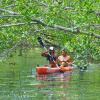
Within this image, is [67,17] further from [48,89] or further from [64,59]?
[64,59]

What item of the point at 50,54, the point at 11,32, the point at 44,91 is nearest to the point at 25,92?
the point at 44,91

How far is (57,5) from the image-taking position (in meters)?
17.2

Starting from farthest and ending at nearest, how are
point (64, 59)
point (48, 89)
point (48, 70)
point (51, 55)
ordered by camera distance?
point (64, 59) < point (51, 55) < point (48, 70) < point (48, 89)

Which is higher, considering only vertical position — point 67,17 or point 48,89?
point 67,17

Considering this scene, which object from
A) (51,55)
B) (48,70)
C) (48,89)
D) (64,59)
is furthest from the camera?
(64,59)

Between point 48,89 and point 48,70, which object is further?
point 48,70

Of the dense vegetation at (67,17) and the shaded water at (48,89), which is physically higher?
the dense vegetation at (67,17)

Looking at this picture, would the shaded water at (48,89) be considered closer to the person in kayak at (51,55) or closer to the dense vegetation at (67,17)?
the dense vegetation at (67,17)

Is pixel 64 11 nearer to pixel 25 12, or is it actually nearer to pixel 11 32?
pixel 25 12

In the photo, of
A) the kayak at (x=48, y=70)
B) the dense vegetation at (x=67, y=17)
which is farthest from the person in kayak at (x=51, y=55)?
the dense vegetation at (x=67, y=17)

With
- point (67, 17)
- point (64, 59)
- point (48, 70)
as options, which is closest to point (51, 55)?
point (64, 59)

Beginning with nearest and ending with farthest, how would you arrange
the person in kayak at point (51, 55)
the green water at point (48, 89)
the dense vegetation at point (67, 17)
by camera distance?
the dense vegetation at point (67, 17) → the green water at point (48, 89) → the person in kayak at point (51, 55)

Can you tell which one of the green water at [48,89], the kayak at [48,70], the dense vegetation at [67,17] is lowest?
the kayak at [48,70]

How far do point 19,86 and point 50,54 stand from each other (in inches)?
418
